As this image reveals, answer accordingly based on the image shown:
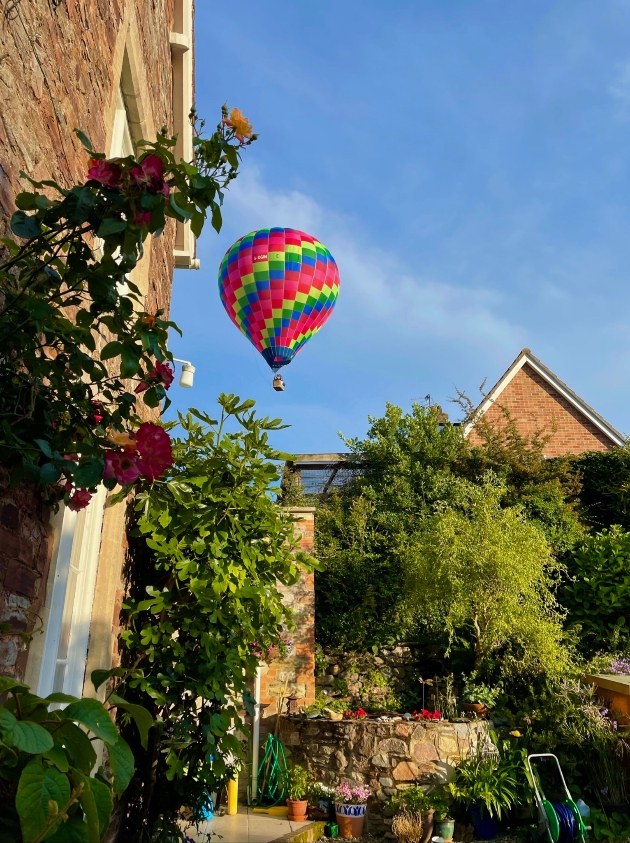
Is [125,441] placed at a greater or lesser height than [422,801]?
greater

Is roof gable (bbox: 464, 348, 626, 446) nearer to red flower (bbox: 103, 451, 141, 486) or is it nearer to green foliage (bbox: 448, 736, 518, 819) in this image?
green foliage (bbox: 448, 736, 518, 819)

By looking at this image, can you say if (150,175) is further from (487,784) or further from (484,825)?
(484,825)

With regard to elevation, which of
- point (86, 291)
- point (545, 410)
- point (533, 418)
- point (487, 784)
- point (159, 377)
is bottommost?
point (487, 784)

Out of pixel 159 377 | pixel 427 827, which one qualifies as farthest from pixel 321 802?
pixel 159 377

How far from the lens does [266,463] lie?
4.23 metres

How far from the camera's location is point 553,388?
17.5 metres

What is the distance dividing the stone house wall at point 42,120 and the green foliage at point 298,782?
17.4 feet

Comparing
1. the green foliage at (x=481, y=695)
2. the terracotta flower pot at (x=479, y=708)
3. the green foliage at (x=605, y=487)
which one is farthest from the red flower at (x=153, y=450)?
the green foliage at (x=605, y=487)

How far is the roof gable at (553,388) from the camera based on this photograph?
54.5 ft

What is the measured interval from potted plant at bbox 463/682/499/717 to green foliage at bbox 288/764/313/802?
2371 millimetres

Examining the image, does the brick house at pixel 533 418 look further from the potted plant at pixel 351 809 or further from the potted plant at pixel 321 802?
the potted plant at pixel 351 809

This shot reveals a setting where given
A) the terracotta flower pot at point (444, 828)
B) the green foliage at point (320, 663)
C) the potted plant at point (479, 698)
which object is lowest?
the terracotta flower pot at point (444, 828)

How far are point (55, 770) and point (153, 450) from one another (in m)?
0.87

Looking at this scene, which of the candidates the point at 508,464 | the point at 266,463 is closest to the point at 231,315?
the point at 508,464
